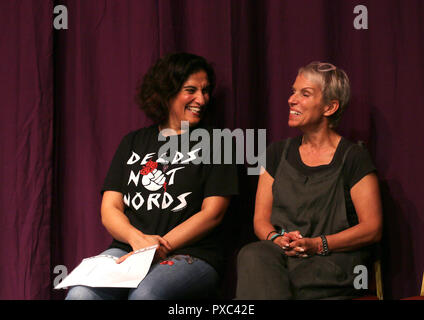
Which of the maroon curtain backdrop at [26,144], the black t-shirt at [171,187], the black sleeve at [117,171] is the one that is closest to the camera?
the black t-shirt at [171,187]

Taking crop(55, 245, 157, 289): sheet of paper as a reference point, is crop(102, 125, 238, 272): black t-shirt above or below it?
above

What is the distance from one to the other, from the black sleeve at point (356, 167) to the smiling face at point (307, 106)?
195 mm

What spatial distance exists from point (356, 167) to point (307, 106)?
297 mm

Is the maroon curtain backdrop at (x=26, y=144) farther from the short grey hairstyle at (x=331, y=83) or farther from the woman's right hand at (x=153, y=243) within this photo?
the short grey hairstyle at (x=331, y=83)

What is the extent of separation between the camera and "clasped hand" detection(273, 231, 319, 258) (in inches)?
67.1

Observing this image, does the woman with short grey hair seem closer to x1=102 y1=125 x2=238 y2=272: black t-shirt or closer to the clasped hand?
the clasped hand

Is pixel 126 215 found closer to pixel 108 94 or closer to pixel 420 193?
pixel 108 94

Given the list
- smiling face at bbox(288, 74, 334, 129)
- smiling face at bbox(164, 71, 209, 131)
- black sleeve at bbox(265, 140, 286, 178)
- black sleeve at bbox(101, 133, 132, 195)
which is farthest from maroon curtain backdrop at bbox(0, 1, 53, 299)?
smiling face at bbox(288, 74, 334, 129)

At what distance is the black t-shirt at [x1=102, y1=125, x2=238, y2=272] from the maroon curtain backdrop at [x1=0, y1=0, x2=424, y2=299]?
29 cm

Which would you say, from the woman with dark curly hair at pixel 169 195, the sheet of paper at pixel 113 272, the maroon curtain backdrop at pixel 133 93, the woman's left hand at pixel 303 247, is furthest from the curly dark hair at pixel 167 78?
the woman's left hand at pixel 303 247

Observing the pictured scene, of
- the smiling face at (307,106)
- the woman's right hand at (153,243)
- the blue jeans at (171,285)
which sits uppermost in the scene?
the smiling face at (307,106)

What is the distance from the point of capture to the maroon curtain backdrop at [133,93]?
2.14 m
